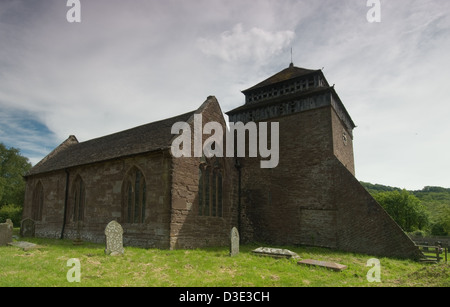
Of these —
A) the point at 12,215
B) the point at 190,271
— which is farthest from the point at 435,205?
the point at 12,215

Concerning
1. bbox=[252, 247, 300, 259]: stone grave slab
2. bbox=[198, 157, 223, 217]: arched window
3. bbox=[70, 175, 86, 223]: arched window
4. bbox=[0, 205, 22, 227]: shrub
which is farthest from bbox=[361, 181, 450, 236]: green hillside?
bbox=[0, 205, 22, 227]: shrub

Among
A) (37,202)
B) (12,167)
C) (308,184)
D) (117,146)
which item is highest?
(12,167)

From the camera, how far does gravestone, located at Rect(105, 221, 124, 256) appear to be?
40.4ft

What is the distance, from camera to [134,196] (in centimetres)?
1625

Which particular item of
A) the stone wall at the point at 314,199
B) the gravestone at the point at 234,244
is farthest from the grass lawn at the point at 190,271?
the stone wall at the point at 314,199

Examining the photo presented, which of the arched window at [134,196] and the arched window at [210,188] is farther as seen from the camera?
the arched window at [210,188]

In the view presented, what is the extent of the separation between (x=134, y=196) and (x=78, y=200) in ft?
20.2

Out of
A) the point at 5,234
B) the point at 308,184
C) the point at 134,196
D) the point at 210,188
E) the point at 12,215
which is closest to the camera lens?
the point at 5,234

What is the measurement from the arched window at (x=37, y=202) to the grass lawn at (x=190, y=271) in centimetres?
1171

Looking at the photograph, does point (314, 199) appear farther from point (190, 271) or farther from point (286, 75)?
point (190, 271)

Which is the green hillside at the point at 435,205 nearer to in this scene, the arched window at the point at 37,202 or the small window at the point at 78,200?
the small window at the point at 78,200

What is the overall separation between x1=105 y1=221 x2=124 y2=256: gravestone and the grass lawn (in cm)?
41

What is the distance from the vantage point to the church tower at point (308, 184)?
621 inches

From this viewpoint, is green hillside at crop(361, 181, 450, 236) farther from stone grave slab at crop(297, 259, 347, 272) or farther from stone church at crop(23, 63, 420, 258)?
stone grave slab at crop(297, 259, 347, 272)
